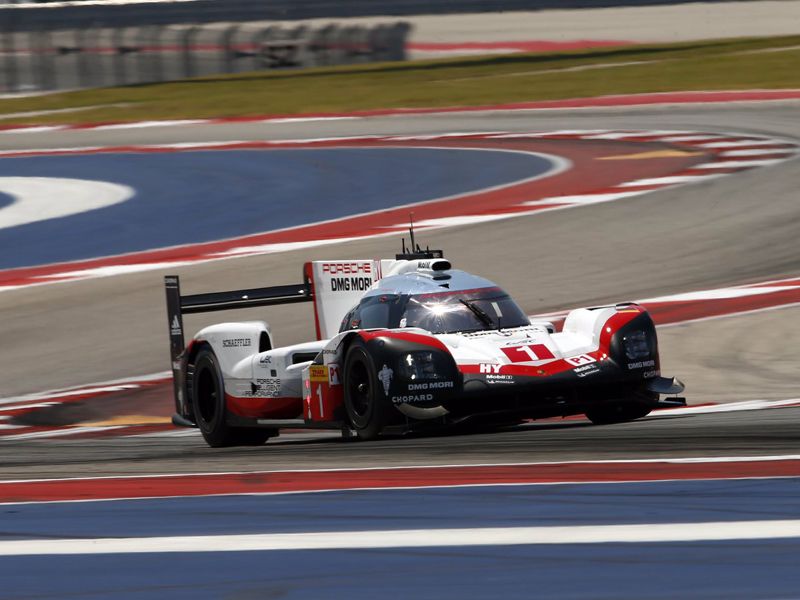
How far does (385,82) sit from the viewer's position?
34000 millimetres

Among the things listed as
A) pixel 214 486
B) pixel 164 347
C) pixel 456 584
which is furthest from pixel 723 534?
pixel 164 347

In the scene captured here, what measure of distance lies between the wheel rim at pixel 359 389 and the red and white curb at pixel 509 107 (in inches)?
778

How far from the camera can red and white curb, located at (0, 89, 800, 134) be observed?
28.1 meters

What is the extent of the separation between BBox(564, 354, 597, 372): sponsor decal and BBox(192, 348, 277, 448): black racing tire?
2.39m

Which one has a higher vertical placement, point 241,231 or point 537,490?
point 241,231

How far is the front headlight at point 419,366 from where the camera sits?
8.75 meters

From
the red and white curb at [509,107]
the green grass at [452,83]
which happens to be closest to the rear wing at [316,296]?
the red and white curb at [509,107]

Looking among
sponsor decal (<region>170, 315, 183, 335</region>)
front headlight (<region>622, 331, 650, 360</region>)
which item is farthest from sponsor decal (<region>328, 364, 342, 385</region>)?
sponsor decal (<region>170, 315, 183, 335</region>)

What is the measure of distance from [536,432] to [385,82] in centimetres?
2575

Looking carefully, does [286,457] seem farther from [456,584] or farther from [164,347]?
[164,347]

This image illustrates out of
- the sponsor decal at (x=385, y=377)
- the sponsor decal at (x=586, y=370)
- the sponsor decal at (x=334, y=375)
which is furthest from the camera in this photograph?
the sponsor decal at (x=334, y=375)

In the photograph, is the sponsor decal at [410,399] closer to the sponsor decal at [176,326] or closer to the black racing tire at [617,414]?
the black racing tire at [617,414]

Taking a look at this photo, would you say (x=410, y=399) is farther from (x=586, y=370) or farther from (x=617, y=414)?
(x=617, y=414)

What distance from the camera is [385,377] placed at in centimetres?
877
